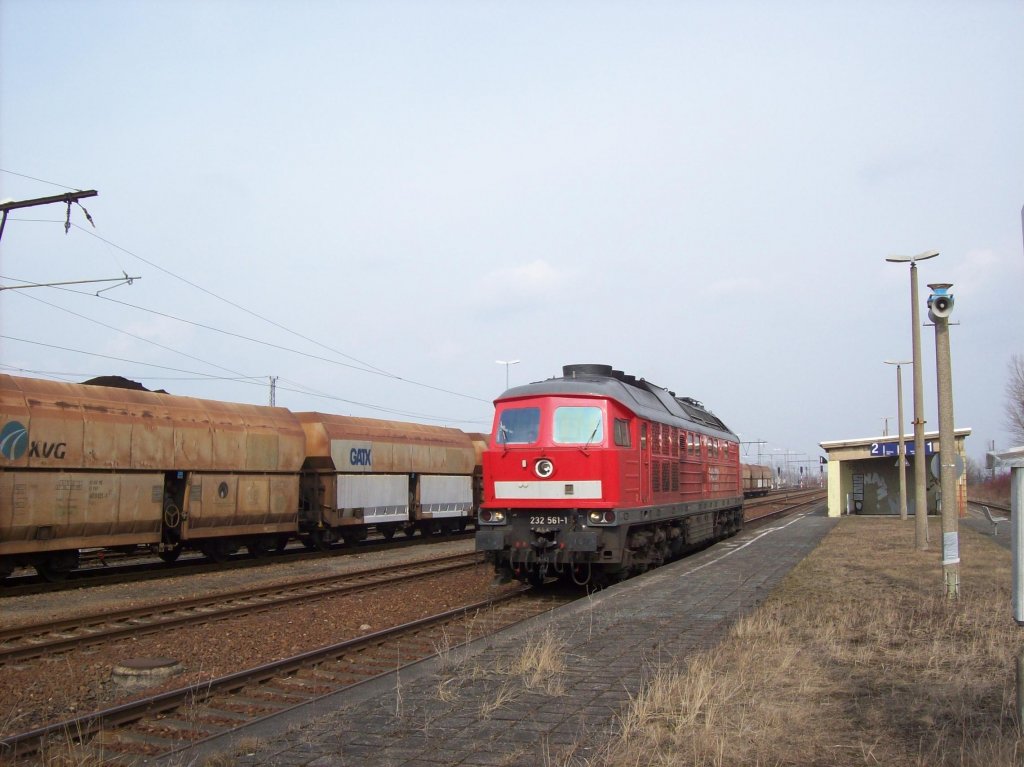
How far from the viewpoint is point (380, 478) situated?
77.9ft

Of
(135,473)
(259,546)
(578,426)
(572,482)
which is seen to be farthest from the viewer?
(259,546)

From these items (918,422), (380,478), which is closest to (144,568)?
(380,478)

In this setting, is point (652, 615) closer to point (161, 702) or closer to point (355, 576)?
point (161, 702)

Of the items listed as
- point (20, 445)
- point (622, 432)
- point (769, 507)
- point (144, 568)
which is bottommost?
point (769, 507)

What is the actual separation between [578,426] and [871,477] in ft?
108

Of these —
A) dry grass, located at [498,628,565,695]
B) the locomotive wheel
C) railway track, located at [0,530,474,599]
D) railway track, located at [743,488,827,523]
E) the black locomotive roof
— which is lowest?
railway track, located at [743,488,827,523]

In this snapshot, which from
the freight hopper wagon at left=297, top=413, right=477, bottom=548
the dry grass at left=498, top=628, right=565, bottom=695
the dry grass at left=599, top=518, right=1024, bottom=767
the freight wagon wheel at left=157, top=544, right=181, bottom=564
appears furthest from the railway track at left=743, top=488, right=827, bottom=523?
the dry grass at left=498, top=628, right=565, bottom=695

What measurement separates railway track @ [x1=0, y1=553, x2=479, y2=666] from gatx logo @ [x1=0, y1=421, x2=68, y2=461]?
4.46 metres

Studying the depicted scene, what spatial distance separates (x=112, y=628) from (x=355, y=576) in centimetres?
567

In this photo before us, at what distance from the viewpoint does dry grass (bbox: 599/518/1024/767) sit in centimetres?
500

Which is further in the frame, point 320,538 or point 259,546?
point 320,538

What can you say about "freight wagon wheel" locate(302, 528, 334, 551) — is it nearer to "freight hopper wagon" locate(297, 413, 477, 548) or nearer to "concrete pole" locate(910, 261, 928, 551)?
"freight hopper wagon" locate(297, 413, 477, 548)

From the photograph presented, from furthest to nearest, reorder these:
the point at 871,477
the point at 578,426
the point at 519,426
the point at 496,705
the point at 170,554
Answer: the point at 871,477
the point at 170,554
the point at 519,426
the point at 578,426
the point at 496,705

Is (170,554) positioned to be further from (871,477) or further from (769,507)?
(769,507)
